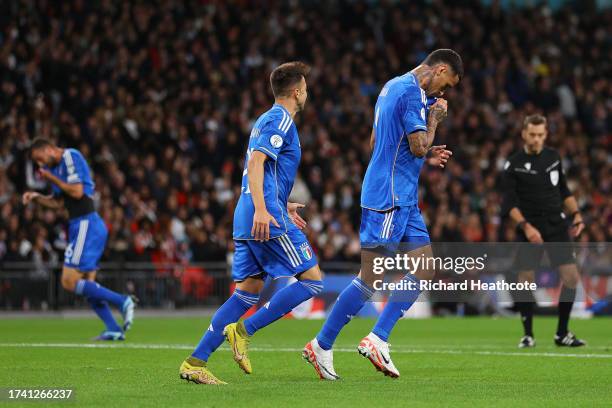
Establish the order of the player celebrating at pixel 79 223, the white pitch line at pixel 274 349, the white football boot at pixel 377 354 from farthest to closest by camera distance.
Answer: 1. the player celebrating at pixel 79 223
2. the white pitch line at pixel 274 349
3. the white football boot at pixel 377 354

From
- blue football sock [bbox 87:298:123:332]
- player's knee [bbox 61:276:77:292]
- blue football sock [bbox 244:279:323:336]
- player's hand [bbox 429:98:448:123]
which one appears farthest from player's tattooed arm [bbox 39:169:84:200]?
player's hand [bbox 429:98:448:123]

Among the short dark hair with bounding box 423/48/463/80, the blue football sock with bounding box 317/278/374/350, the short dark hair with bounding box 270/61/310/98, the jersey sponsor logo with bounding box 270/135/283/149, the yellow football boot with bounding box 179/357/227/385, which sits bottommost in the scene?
the yellow football boot with bounding box 179/357/227/385

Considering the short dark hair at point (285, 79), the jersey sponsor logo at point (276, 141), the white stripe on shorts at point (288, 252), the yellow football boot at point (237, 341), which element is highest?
the short dark hair at point (285, 79)

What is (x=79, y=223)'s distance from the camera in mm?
14156

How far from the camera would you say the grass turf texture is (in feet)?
24.6

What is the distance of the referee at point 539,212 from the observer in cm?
1270

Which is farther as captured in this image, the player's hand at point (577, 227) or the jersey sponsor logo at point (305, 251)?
the player's hand at point (577, 227)

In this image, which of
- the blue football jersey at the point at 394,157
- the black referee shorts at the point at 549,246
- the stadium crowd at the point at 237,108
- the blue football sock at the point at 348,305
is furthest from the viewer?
the stadium crowd at the point at 237,108

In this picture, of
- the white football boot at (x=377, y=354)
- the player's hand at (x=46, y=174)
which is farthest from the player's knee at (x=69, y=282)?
the white football boot at (x=377, y=354)

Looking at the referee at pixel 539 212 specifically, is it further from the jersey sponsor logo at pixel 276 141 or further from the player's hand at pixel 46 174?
the player's hand at pixel 46 174

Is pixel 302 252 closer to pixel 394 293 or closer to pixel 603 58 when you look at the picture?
pixel 394 293

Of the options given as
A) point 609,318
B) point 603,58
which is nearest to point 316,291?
point 609,318

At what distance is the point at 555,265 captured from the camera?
1291 cm

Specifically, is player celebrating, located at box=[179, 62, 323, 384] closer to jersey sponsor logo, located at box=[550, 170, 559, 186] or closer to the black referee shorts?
the black referee shorts
